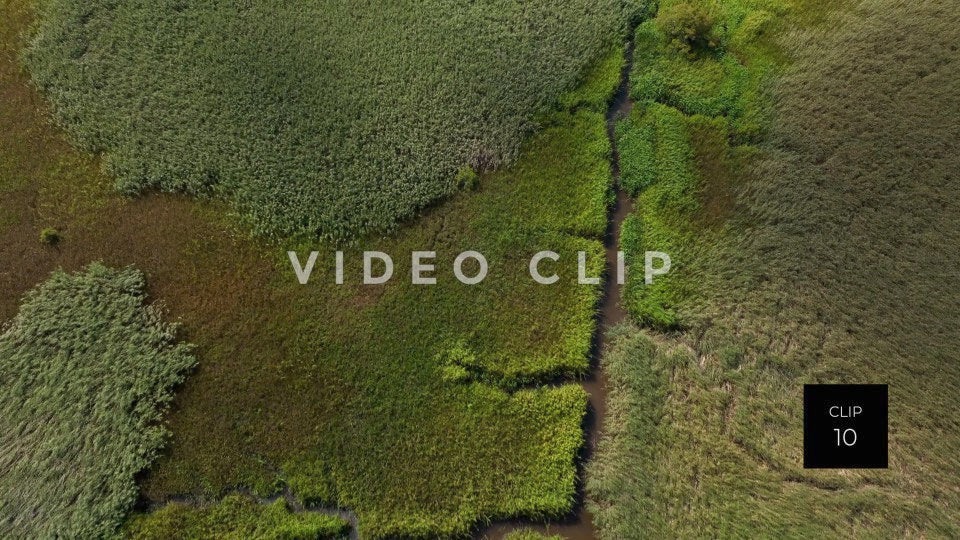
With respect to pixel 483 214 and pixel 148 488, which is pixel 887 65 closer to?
pixel 483 214

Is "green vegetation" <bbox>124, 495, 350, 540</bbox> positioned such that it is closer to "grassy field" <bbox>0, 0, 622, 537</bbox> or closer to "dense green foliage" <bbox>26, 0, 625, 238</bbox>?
"grassy field" <bbox>0, 0, 622, 537</bbox>

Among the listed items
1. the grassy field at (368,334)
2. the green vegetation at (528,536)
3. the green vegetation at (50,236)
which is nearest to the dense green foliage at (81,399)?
the grassy field at (368,334)

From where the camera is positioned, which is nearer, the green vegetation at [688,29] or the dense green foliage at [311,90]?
the dense green foliage at [311,90]

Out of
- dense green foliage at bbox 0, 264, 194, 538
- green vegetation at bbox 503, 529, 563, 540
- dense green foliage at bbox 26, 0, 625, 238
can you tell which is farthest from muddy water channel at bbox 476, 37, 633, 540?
dense green foliage at bbox 0, 264, 194, 538

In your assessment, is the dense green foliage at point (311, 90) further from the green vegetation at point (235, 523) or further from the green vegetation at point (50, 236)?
the green vegetation at point (235, 523)

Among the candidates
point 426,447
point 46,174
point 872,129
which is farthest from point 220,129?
point 872,129

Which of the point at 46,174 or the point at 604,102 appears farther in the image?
the point at 604,102
